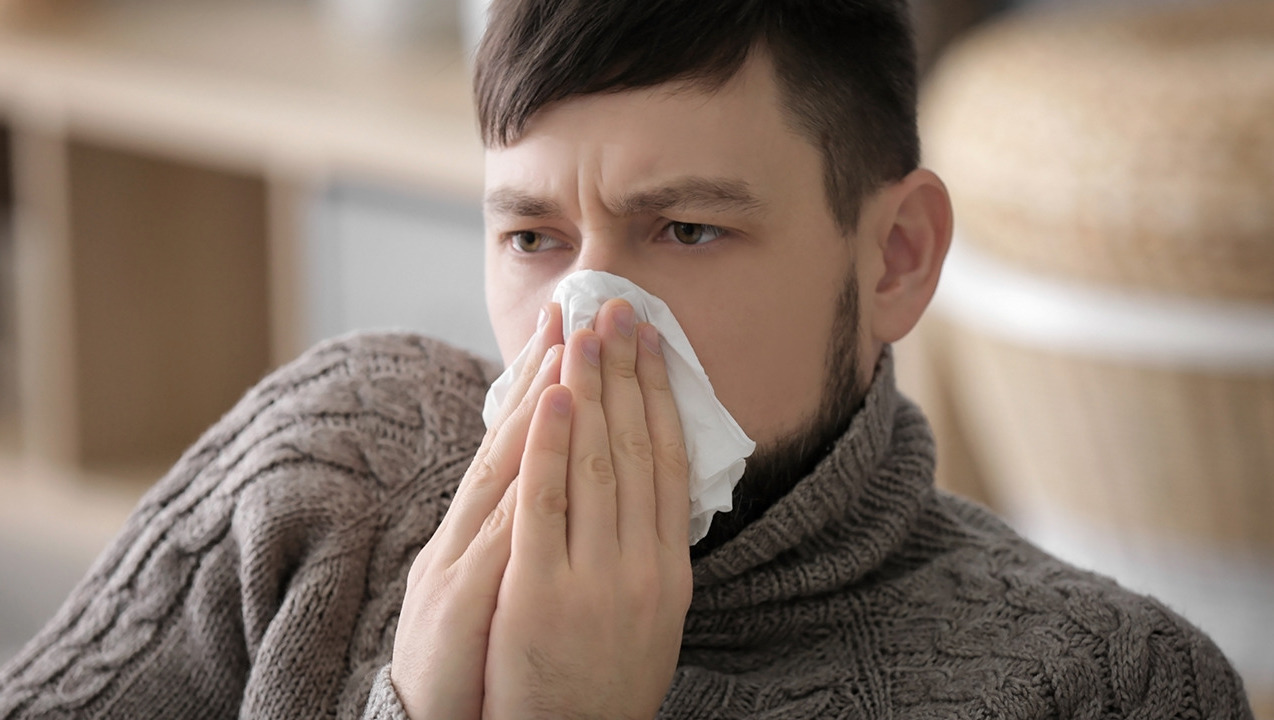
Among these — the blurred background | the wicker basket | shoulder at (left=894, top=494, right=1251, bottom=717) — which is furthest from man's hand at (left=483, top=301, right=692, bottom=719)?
the wicker basket

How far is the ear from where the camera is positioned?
1256 millimetres

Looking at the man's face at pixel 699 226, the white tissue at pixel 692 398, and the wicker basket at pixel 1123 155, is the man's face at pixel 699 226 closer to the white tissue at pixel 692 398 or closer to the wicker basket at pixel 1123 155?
the white tissue at pixel 692 398

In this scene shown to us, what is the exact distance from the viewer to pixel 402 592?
119cm

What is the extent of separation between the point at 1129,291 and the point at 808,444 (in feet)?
3.18

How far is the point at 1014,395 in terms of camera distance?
7.18ft

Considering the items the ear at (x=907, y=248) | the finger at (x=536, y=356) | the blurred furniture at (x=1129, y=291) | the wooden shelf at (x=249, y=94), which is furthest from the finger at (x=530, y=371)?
the wooden shelf at (x=249, y=94)

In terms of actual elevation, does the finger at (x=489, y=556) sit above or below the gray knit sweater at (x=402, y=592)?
above

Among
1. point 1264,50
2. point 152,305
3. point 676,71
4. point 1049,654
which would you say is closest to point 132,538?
point 676,71

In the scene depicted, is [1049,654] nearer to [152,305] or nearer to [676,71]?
[676,71]

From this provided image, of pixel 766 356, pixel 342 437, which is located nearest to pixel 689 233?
pixel 766 356

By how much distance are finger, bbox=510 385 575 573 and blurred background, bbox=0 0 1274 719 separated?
0.71 meters

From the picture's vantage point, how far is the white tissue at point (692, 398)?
1.06 meters

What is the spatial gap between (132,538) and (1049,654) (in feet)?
2.33

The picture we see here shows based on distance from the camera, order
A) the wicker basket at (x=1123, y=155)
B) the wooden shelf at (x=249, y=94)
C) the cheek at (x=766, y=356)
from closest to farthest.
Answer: the cheek at (x=766, y=356)
the wicker basket at (x=1123, y=155)
the wooden shelf at (x=249, y=94)
